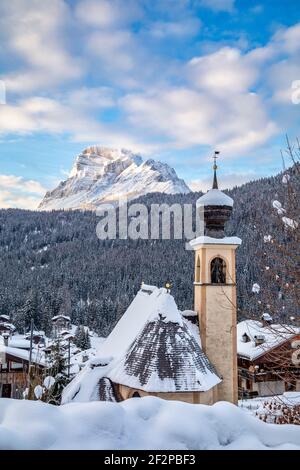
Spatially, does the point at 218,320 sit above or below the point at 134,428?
below

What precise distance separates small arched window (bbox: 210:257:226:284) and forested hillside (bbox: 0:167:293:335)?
1876 centimetres

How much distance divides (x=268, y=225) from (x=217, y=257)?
11.4 meters

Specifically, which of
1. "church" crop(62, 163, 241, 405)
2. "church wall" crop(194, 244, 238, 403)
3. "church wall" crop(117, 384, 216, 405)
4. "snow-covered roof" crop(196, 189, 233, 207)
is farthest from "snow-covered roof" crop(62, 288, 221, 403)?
"snow-covered roof" crop(196, 189, 233, 207)

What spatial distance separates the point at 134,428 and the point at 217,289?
15499 mm

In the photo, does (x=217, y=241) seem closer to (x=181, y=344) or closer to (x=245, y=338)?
(x=181, y=344)

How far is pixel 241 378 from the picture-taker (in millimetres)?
27609

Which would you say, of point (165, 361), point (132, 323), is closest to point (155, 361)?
point (165, 361)

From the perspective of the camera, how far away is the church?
41.0 feet

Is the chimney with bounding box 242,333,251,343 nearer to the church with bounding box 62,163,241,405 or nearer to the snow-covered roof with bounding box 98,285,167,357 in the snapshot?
the church with bounding box 62,163,241,405

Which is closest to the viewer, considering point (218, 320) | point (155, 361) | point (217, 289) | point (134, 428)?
point (134, 428)

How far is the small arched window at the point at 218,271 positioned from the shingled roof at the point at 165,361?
413cm

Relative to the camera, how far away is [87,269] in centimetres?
9438

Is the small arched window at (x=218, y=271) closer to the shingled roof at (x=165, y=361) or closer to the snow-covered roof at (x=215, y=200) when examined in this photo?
the snow-covered roof at (x=215, y=200)

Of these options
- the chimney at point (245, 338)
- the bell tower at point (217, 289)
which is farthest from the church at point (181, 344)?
the chimney at point (245, 338)
